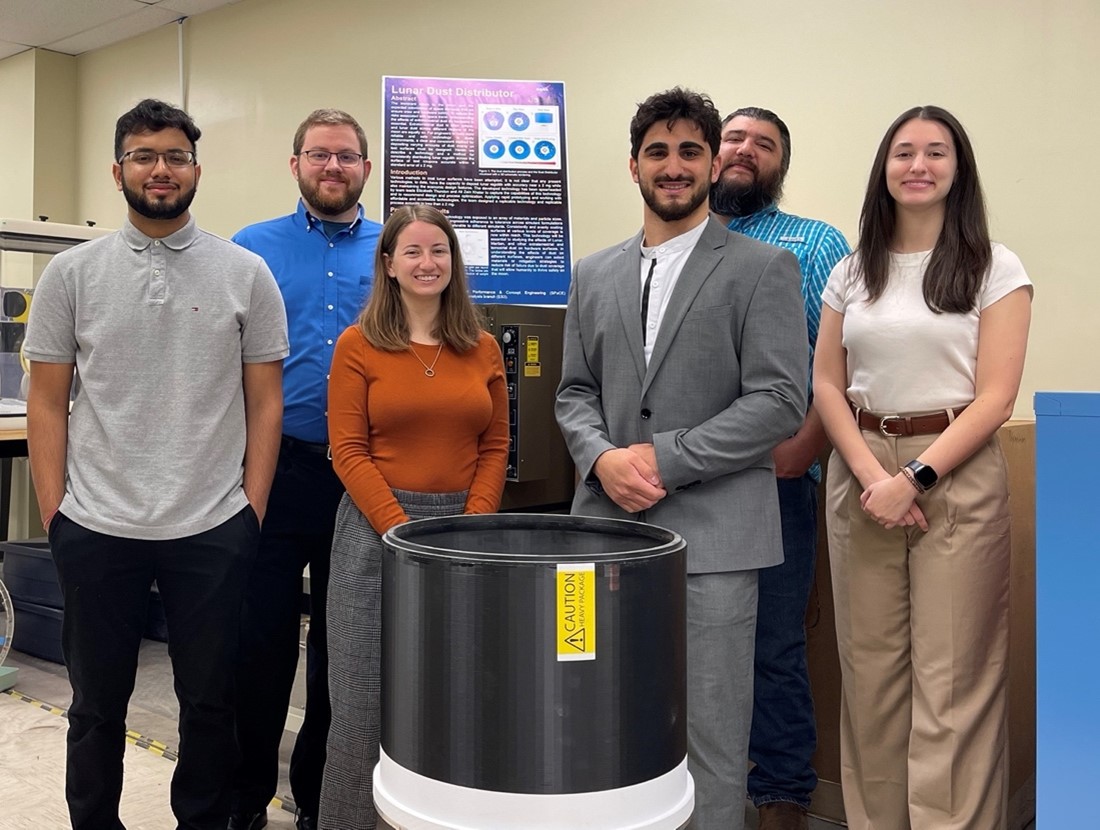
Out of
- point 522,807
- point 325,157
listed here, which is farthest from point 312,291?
point 522,807

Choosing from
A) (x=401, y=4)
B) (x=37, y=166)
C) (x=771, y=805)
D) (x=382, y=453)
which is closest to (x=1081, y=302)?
(x=771, y=805)

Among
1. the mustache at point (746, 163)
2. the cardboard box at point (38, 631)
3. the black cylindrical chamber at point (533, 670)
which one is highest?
the mustache at point (746, 163)

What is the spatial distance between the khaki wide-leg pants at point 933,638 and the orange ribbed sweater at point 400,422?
30.1 inches

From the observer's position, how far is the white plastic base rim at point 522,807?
3.02 feet

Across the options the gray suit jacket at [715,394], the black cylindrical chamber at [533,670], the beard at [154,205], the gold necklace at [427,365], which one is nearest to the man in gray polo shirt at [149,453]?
the beard at [154,205]

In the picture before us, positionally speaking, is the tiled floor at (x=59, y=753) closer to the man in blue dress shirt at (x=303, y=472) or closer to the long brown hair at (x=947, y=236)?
the man in blue dress shirt at (x=303, y=472)

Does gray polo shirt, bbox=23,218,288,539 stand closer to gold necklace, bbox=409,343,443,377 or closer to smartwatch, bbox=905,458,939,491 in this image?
gold necklace, bbox=409,343,443,377

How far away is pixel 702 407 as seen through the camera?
183 cm

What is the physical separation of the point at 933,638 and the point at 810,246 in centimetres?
94

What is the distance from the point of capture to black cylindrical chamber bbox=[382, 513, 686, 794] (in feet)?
3.05

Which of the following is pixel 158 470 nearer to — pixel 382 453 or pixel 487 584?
pixel 382 453

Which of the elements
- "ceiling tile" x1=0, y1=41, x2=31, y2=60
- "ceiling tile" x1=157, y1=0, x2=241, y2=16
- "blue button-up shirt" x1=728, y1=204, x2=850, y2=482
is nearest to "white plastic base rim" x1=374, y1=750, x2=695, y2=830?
"blue button-up shirt" x1=728, y1=204, x2=850, y2=482

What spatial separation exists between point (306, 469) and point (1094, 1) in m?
2.67

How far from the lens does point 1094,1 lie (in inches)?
118
